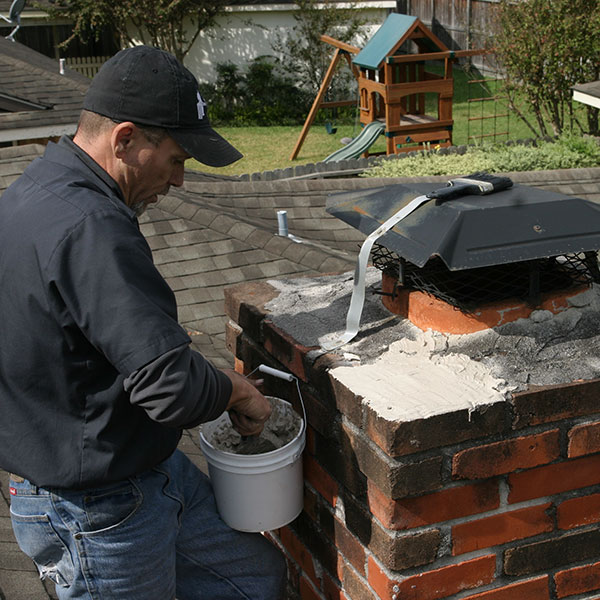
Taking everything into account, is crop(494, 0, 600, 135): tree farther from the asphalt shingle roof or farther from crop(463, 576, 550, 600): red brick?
crop(463, 576, 550, 600): red brick

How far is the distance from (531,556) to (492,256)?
0.78 m

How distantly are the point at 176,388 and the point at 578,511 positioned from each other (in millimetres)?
1087

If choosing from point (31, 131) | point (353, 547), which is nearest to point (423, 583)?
point (353, 547)

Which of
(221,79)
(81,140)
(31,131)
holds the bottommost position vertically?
(221,79)

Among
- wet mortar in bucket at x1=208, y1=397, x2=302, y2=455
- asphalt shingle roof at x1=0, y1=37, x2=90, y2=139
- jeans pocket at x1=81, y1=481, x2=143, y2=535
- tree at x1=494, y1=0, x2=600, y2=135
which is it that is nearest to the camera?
jeans pocket at x1=81, y1=481, x2=143, y2=535

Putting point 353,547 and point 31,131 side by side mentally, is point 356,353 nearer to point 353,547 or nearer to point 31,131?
point 353,547

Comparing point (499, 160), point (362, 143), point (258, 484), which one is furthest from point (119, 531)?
point (362, 143)

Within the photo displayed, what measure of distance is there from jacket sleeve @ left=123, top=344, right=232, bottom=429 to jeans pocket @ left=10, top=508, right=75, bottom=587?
49 cm

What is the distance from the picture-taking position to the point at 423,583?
6.59 ft

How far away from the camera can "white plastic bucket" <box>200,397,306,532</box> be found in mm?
2205

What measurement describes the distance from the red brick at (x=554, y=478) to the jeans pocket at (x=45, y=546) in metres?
1.18

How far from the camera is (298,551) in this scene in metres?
2.56

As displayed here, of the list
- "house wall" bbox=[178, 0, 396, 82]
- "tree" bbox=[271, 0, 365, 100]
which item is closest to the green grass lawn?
"tree" bbox=[271, 0, 365, 100]

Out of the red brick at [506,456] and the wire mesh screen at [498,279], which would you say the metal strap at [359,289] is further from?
the red brick at [506,456]
